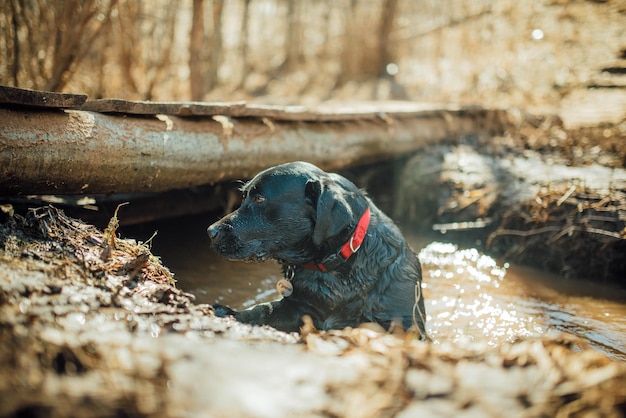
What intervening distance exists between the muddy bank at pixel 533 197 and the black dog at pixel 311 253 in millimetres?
2738

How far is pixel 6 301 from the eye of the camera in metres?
2.43

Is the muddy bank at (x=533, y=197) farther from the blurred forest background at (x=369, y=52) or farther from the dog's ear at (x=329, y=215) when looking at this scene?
the dog's ear at (x=329, y=215)

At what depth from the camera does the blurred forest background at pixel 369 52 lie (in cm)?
977

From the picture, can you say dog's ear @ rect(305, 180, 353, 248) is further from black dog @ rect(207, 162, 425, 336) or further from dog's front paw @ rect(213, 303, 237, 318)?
dog's front paw @ rect(213, 303, 237, 318)

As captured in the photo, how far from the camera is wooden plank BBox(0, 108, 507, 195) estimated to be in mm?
3754

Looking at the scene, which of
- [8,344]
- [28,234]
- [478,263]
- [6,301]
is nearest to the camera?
[8,344]

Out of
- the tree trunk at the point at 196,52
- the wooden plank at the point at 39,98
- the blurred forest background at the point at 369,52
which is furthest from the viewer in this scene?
the blurred forest background at the point at 369,52

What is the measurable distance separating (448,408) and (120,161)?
10.8 feet

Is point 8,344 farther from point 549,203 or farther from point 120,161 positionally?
point 549,203

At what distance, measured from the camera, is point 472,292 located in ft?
18.0

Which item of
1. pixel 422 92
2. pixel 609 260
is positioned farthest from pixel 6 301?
pixel 422 92

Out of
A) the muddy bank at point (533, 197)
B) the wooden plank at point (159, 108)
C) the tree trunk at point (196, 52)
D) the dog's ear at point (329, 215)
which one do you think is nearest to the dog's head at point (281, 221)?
the dog's ear at point (329, 215)

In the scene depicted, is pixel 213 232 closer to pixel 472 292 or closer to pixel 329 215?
pixel 329 215

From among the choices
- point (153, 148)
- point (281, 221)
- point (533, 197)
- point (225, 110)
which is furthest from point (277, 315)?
point (533, 197)
